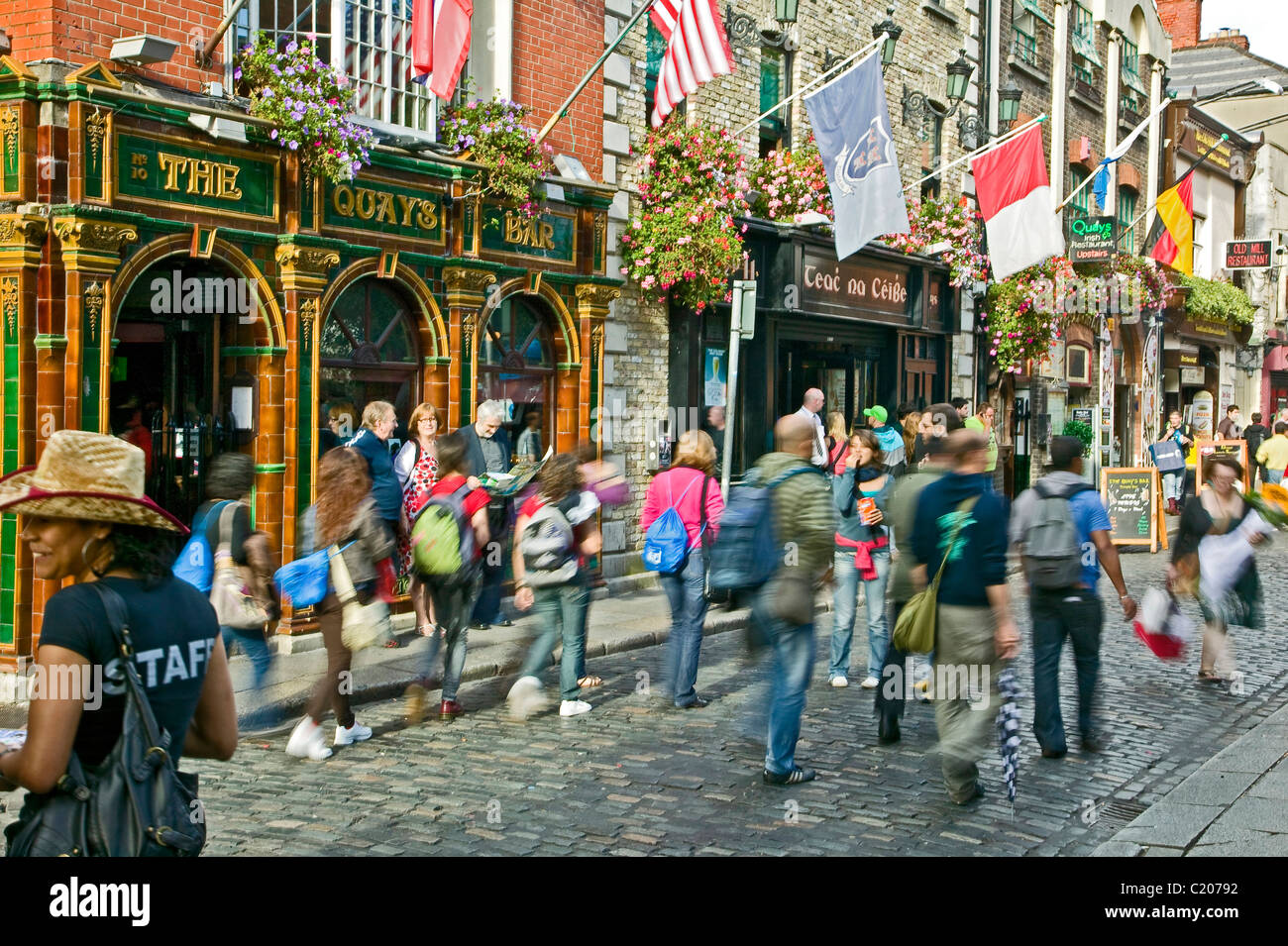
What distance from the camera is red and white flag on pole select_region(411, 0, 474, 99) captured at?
1074 centimetres

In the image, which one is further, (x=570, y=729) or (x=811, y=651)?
(x=570, y=729)

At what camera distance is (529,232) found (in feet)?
42.5

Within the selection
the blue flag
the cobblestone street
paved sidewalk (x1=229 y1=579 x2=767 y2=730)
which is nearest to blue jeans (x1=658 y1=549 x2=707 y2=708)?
the cobblestone street

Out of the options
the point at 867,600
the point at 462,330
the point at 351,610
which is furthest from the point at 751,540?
the point at 462,330

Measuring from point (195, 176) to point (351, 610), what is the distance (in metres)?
4.10

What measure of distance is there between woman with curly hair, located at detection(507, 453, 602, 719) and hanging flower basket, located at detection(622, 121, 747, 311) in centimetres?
619

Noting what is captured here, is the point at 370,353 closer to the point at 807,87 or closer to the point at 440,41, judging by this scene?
the point at 440,41

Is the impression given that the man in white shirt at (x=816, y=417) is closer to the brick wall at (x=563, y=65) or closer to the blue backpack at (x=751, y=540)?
the brick wall at (x=563, y=65)

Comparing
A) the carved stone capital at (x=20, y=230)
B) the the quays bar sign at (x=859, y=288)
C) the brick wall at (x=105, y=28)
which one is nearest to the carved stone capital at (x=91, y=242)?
the carved stone capital at (x=20, y=230)

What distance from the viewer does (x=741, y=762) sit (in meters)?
7.23
